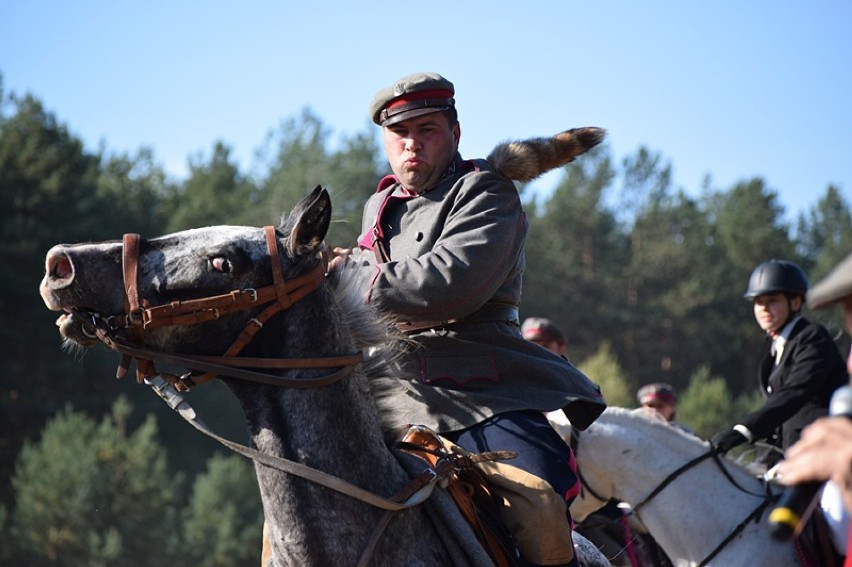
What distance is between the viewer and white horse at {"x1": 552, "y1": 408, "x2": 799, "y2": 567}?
28.8ft

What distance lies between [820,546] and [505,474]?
403 cm

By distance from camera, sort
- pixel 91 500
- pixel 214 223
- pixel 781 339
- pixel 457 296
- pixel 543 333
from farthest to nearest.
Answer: pixel 214 223 → pixel 91 500 → pixel 543 333 → pixel 781 339 → pixel 457 296

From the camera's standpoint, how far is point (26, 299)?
43.8 metres

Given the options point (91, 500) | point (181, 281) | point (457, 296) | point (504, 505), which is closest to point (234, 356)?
point (181, 281)

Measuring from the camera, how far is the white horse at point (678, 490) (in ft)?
28.8

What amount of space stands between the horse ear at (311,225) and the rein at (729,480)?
5465 mm

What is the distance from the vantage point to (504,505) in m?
5.00

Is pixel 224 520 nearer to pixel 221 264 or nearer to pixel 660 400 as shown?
pixel 660 400

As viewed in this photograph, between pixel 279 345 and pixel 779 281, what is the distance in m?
6.73

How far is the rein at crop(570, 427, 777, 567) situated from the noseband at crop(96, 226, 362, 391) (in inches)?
205

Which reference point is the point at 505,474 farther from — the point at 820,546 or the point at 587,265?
the point at 587,265

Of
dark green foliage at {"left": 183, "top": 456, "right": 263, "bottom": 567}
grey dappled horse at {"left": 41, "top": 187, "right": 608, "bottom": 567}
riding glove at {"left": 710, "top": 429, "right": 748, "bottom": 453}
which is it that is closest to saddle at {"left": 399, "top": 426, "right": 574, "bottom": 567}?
grey dappled horse at {"left": 41, "top": 187, "right": 608, "bottom": 567}

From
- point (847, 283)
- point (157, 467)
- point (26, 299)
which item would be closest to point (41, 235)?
point (26, 299)

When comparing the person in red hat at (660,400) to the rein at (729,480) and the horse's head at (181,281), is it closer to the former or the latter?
the rein at (729,480)
